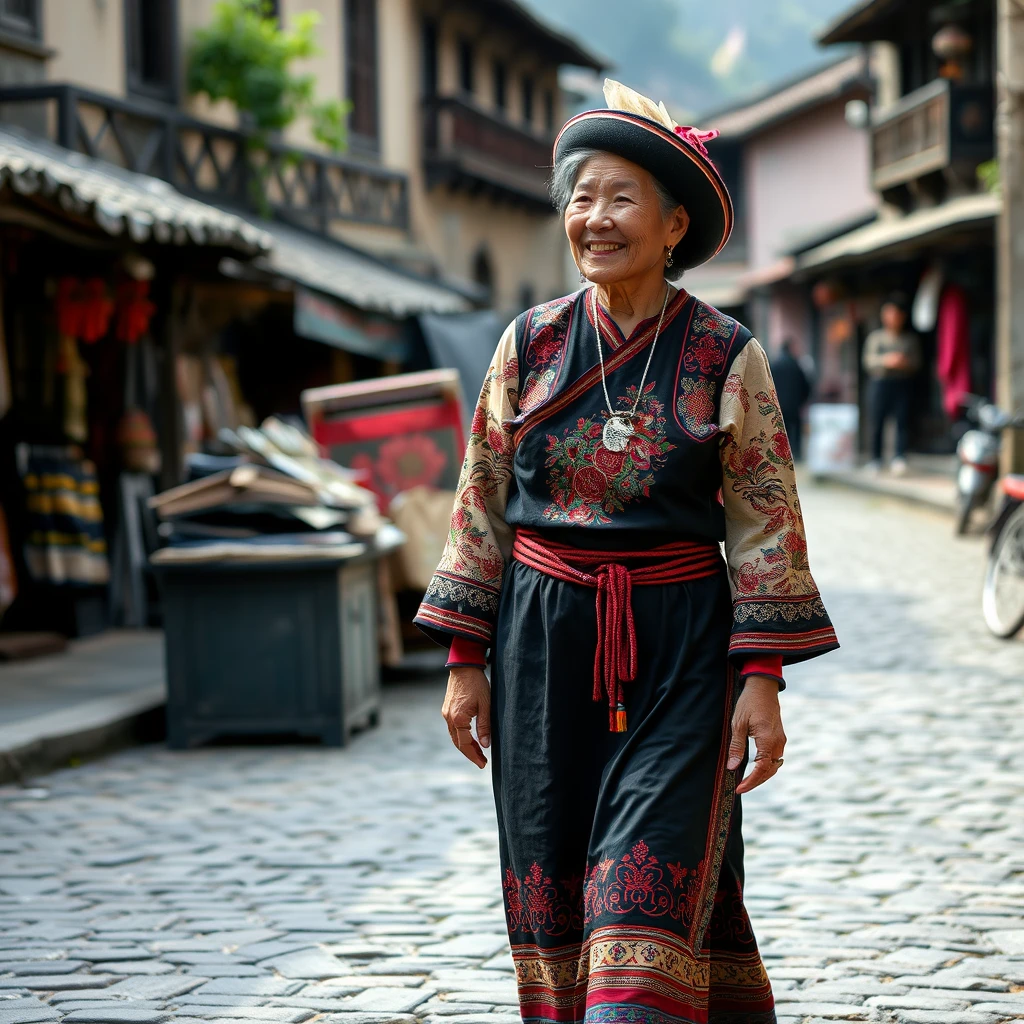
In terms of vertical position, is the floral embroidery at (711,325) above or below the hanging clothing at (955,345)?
below

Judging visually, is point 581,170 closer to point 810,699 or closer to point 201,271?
point 810,699

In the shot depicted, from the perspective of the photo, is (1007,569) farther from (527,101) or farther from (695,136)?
(527,101)

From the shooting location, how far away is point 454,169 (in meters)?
25.2

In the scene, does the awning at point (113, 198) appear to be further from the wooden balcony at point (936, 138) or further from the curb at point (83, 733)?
the wooden balcony at point (936, 138)

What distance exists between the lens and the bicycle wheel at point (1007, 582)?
30.6 feet

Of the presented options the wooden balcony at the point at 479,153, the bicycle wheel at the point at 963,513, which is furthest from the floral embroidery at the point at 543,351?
the wooden balcony at the point at 479,153

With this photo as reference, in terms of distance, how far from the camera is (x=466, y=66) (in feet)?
89.9

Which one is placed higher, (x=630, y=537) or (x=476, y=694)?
(x=630, y=537)

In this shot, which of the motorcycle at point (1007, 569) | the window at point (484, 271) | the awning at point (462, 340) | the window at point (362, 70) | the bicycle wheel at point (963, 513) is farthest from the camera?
the window at point (484, 271)

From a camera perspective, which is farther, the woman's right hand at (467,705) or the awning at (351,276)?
the awning at (351,276)

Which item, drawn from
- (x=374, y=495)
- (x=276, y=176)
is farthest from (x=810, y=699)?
(x=276, y=176)

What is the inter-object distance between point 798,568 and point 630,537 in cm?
32

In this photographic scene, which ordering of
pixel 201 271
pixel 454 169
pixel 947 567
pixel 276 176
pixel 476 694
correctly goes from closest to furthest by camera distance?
pixel 476 694, pixel 201 271, pixel 947 567, pixel 276 176, pixel 454 169

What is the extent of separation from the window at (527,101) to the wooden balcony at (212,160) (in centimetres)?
900
